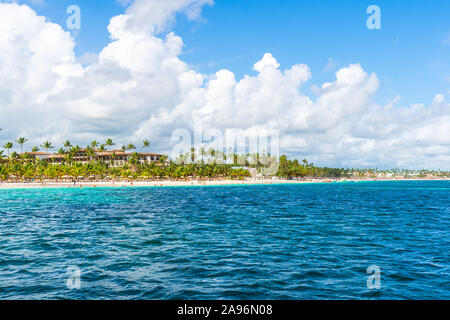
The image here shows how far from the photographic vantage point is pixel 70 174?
524 ft

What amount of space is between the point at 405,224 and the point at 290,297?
87.8ft

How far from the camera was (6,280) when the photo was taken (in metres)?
14.6

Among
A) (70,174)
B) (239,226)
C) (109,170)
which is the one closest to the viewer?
(239,226)

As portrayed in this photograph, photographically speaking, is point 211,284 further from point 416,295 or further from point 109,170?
point 109,170

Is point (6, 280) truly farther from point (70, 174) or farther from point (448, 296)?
point (70, 174)
